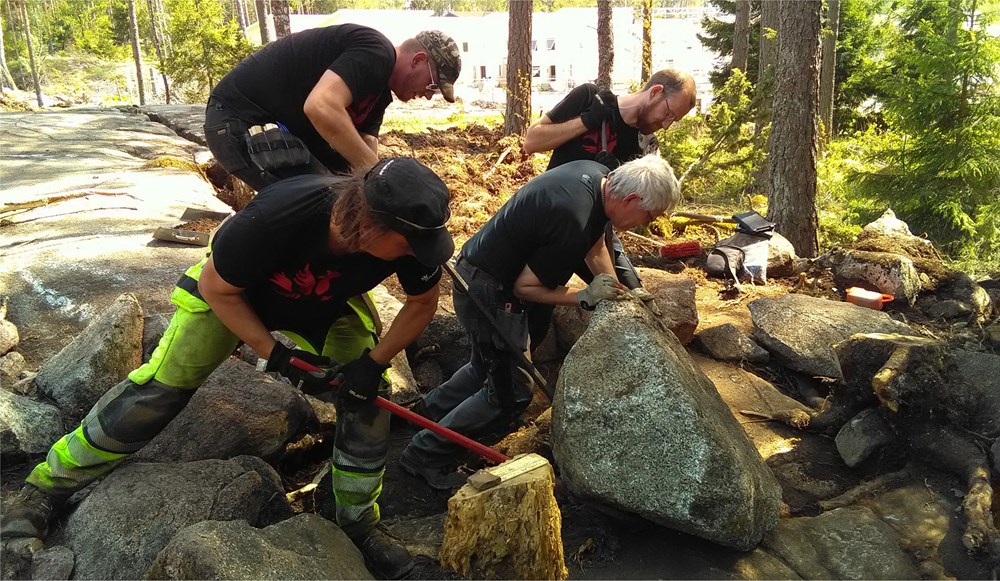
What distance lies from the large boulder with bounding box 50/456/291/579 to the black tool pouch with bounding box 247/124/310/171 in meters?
1.48

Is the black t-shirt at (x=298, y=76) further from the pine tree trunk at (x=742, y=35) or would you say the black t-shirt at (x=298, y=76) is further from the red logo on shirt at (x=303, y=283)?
the pine tree trunk at (x=742, y=35)

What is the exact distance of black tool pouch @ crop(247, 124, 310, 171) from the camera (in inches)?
130

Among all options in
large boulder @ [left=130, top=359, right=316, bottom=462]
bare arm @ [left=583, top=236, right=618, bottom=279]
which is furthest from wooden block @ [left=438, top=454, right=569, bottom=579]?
large boulder @ [left=130, top=359, right=316, bottom=462]

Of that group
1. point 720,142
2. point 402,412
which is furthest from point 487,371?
point 720,142

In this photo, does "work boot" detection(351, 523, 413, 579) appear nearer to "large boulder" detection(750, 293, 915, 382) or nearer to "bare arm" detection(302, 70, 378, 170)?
"bare arm" detection(302, 70, 378, 170)

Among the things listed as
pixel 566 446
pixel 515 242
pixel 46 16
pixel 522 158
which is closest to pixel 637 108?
pixel 515 242

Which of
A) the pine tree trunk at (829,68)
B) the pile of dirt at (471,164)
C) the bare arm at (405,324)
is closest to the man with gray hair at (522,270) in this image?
the bare arm at (405,324)

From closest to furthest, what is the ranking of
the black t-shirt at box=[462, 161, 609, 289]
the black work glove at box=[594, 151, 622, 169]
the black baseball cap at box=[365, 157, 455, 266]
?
the black baseball cap at box=[365, 157, 455, 266] → the black t-shirt at box=[462, 161, 609, 289] → the black work glove at box=[594, 151, 622, 169]

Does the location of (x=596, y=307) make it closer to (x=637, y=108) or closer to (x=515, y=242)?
(x=515, y=242)

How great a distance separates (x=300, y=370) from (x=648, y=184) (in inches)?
66.7

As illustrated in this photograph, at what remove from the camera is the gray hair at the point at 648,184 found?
286 cm

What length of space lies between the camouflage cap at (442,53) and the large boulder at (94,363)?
2096mm

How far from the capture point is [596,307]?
117 inches

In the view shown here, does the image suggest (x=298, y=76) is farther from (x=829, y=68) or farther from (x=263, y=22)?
(x=263, y=22)
